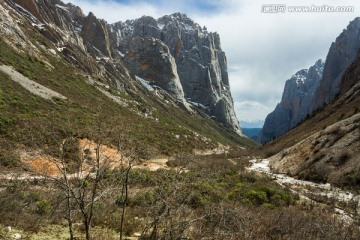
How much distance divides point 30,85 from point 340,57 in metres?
180

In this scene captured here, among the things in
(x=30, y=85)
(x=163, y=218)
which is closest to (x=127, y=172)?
(x=163, y=218)

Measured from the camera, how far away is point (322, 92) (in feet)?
571

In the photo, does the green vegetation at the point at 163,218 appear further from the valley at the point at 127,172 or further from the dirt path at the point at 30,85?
the dirt path at the point at 30,85

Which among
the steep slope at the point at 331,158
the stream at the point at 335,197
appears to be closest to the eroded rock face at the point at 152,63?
the steep slope at the point at 331,158

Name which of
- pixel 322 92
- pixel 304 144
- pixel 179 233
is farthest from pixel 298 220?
pixel 322 92

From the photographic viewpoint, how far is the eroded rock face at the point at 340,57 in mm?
173125

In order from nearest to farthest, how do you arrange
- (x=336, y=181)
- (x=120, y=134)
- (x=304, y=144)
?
Result: (x=120, y=134)
(x=336, y=181)
(x=304, y=144)

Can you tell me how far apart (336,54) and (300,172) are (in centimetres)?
18447

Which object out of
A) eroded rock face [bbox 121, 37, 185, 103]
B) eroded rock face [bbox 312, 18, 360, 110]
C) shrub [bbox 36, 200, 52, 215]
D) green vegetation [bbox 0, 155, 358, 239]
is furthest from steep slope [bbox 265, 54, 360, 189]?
eroded rock face [bbox 312, 18, 360, 110]

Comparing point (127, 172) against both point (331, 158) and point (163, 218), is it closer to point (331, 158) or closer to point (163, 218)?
point (163, 218)

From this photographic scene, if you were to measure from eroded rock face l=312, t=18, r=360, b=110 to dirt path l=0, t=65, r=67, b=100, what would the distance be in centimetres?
15533

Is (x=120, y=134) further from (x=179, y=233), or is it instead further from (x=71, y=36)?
(x=71, y=36)

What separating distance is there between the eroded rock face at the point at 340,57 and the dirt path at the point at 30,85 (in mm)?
155332

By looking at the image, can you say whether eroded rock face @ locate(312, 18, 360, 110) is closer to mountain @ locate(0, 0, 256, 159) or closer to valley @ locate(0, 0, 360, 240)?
mountain @ locate(0, 0, 256, 159)
